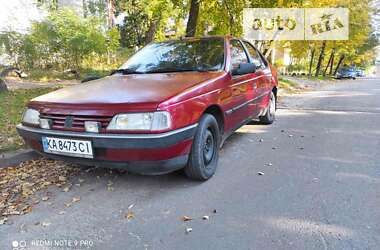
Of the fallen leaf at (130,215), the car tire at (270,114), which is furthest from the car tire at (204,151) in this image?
the car tire at (270,114)

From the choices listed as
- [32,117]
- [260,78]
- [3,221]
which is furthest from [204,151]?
[260,78]

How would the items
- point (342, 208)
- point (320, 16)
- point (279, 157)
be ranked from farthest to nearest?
point (320, 16)
point (279, 157)
point (342, 208)

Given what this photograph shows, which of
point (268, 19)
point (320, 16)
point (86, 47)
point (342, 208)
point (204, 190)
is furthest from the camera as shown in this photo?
point (320, 16)

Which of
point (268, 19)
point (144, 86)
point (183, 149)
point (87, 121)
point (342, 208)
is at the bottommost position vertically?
point (342, 208)

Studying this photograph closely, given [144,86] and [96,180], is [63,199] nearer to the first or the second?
[96,180]

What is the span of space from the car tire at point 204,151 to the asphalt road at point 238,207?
12 cm

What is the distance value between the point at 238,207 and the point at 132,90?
1.49 meters

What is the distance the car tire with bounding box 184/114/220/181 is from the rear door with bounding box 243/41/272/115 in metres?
1.50

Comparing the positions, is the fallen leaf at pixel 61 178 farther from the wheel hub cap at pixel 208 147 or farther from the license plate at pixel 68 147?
the wheel hub cap at pixel 208 147

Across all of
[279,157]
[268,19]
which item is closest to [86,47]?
[268,19]

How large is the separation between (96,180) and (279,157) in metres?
2.34

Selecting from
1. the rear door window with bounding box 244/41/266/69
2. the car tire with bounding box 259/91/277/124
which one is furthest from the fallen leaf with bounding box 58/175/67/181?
the car tire with bounding box 259/91/277/124

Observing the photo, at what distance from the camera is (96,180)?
3.61m

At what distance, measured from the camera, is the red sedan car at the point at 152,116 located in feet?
9.22
